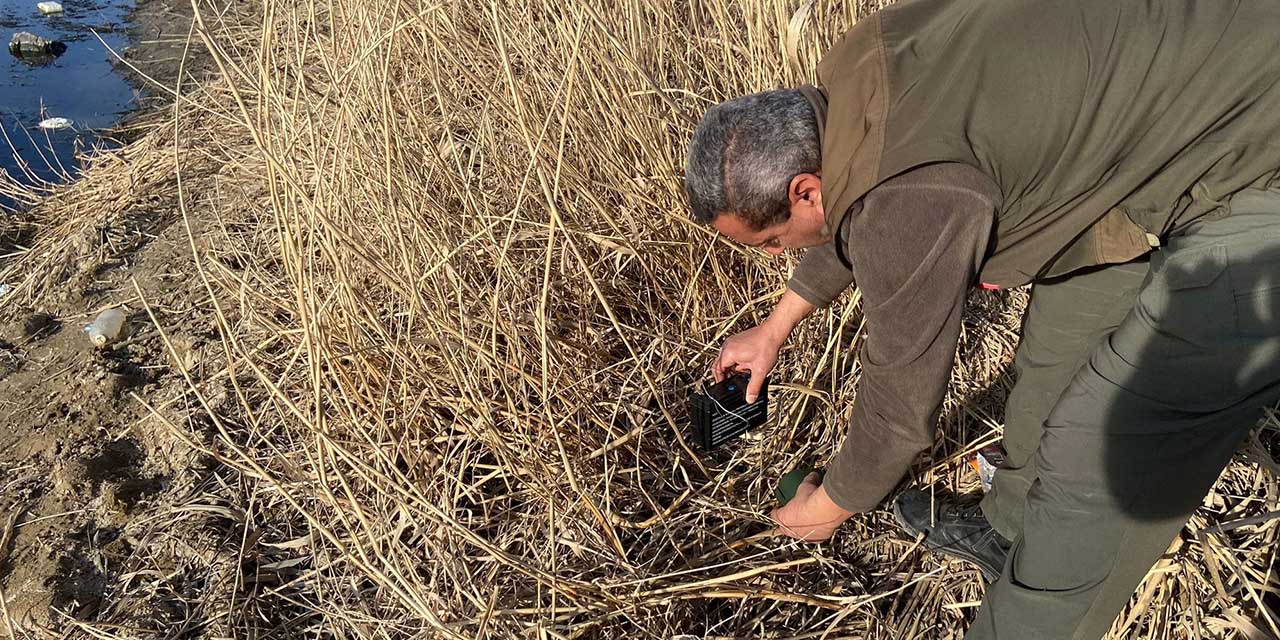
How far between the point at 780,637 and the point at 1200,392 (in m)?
0.78

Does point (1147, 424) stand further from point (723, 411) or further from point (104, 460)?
point (104, 460)

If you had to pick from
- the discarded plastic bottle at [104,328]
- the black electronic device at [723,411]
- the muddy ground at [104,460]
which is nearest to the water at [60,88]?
the muddy ground at [104,460]

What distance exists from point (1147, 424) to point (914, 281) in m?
0.43

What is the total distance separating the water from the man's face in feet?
9.67

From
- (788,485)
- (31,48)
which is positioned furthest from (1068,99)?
(31,48)

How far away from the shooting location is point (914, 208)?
3.48 feet

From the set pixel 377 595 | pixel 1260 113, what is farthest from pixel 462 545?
pixel 1260 113

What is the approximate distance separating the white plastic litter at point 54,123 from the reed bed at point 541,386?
245cm

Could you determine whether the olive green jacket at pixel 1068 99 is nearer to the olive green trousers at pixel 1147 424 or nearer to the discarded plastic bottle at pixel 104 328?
the olive green trousers at pixel 1147 424

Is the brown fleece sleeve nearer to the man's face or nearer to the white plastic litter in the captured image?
the man's face

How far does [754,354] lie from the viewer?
1555 mm

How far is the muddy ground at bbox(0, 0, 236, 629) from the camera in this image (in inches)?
62.8

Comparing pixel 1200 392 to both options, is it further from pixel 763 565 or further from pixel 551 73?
pixel 551 73

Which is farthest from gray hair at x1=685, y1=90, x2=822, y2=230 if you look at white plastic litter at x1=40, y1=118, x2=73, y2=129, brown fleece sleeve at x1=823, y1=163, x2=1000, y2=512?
white plastic litter at x1=40, y1=118, x2=73, y2=129
